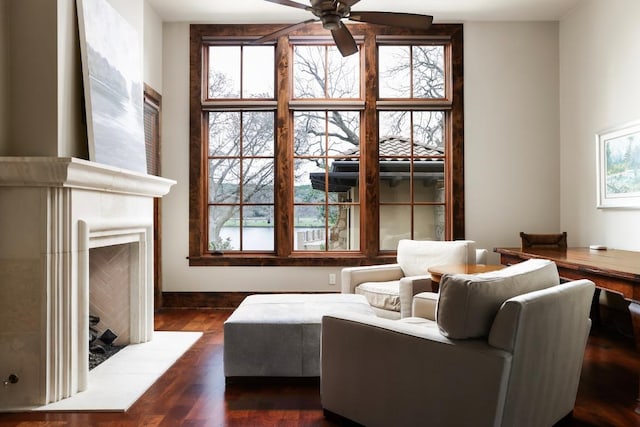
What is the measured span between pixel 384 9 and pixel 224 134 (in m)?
2.09

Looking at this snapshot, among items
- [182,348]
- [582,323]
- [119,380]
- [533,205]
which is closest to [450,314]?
[582,323]

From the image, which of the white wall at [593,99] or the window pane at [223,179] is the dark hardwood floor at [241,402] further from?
the window pane at [223,179]

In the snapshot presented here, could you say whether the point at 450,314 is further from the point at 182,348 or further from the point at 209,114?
the point at 209,114

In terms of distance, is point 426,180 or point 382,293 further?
point 426,180

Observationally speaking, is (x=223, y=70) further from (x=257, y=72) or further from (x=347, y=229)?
(x=347, y=229)

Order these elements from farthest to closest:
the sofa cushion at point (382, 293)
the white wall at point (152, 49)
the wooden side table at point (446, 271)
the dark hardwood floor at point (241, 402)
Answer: the white wall at point (152, 49) → the sofa cushion at point (382, 293) → the wooden side table at point (446, 271) → the dark hardwood floor at point (241, 402)

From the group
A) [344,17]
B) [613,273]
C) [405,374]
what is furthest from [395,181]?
[405,374]

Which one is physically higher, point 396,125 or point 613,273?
point 396,125

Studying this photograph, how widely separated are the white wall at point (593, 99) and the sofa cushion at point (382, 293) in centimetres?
198

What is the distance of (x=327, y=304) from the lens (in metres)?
3.12

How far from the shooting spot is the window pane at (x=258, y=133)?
16.5ft

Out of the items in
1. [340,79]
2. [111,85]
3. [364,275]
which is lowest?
[364,275]

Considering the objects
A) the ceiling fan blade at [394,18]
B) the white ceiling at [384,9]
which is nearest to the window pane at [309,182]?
the white ceiling at [384,9]

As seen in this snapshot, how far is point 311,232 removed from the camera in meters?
5.05
